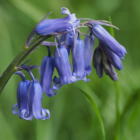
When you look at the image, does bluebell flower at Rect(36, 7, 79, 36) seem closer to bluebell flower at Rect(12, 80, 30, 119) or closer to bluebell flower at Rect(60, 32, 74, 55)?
bluebell flower at Rect(60, 32, 74, 55)

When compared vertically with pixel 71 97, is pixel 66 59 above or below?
above

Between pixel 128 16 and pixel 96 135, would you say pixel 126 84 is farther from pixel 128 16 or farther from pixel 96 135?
pixel 128 16

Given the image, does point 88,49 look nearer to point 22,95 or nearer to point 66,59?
point 66,59

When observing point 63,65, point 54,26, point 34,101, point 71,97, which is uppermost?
point 54,26

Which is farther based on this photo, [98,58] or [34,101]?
[98,58]

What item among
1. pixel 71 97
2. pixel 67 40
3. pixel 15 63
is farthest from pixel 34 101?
pixel 71 97

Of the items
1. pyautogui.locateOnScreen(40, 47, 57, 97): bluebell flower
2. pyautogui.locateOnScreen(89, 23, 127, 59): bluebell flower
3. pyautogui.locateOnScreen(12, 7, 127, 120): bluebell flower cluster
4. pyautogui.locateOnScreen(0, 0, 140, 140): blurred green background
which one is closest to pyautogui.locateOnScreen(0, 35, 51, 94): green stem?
pyautogui.locateOnScreen(12, 7, 127, 120): bluebell flower cluster

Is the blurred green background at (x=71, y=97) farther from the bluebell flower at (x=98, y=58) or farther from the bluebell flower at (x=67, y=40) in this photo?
the bluebell flower at (x=67, y=40)

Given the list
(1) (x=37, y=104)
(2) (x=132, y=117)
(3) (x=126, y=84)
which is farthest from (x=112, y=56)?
(3) (x=126, y=84)
